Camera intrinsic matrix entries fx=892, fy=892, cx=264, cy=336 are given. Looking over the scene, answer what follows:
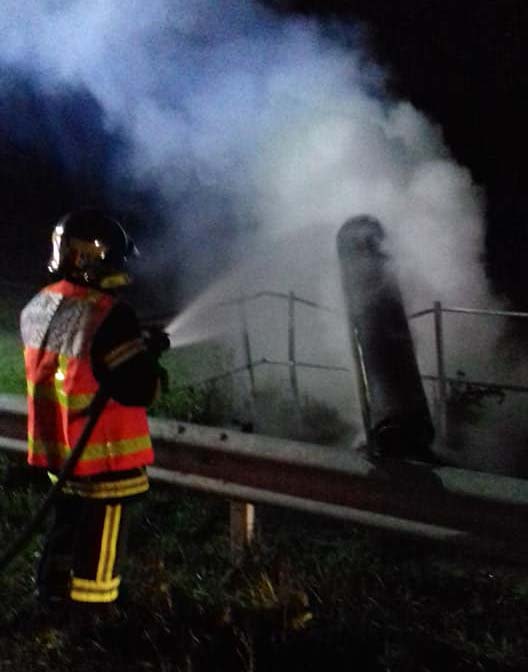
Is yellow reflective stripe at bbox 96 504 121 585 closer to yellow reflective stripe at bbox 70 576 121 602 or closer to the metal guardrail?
yellow reflective stripe at bbox 70 576 121 602

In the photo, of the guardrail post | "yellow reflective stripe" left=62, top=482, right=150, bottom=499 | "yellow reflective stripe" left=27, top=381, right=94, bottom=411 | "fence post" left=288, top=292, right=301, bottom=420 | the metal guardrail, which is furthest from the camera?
"fence post" left=288, top=292, right=301, bottom=420

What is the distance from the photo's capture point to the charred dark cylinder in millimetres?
5371

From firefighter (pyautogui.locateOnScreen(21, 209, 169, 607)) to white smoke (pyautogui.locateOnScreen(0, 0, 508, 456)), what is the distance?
4397 mm

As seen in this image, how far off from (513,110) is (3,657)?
80.1 ft

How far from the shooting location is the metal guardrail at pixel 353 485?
11.6ft

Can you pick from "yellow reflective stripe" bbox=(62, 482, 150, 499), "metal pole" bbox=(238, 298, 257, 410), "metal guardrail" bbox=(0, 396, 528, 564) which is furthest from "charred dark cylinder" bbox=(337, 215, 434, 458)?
"yellow reflective stripe" bbox=(62, 482, 150, 499)

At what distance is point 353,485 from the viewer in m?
3.89

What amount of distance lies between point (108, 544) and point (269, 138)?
11.2 meters

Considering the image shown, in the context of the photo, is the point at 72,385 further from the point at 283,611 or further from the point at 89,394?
the point at 283,611

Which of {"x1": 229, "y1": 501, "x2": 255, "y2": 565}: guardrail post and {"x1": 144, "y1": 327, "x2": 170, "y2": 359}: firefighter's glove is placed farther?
{"x1": 229, "y1": 501, "x2": 255, "y2": 565}: guardrail post

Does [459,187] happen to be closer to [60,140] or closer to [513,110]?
[513,110]

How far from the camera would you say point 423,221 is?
1055cm

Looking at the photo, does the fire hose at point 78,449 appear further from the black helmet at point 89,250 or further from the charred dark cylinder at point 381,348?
the charred dark cylinder at point 381,348

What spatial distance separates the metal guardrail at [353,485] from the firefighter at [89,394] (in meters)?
0.46
